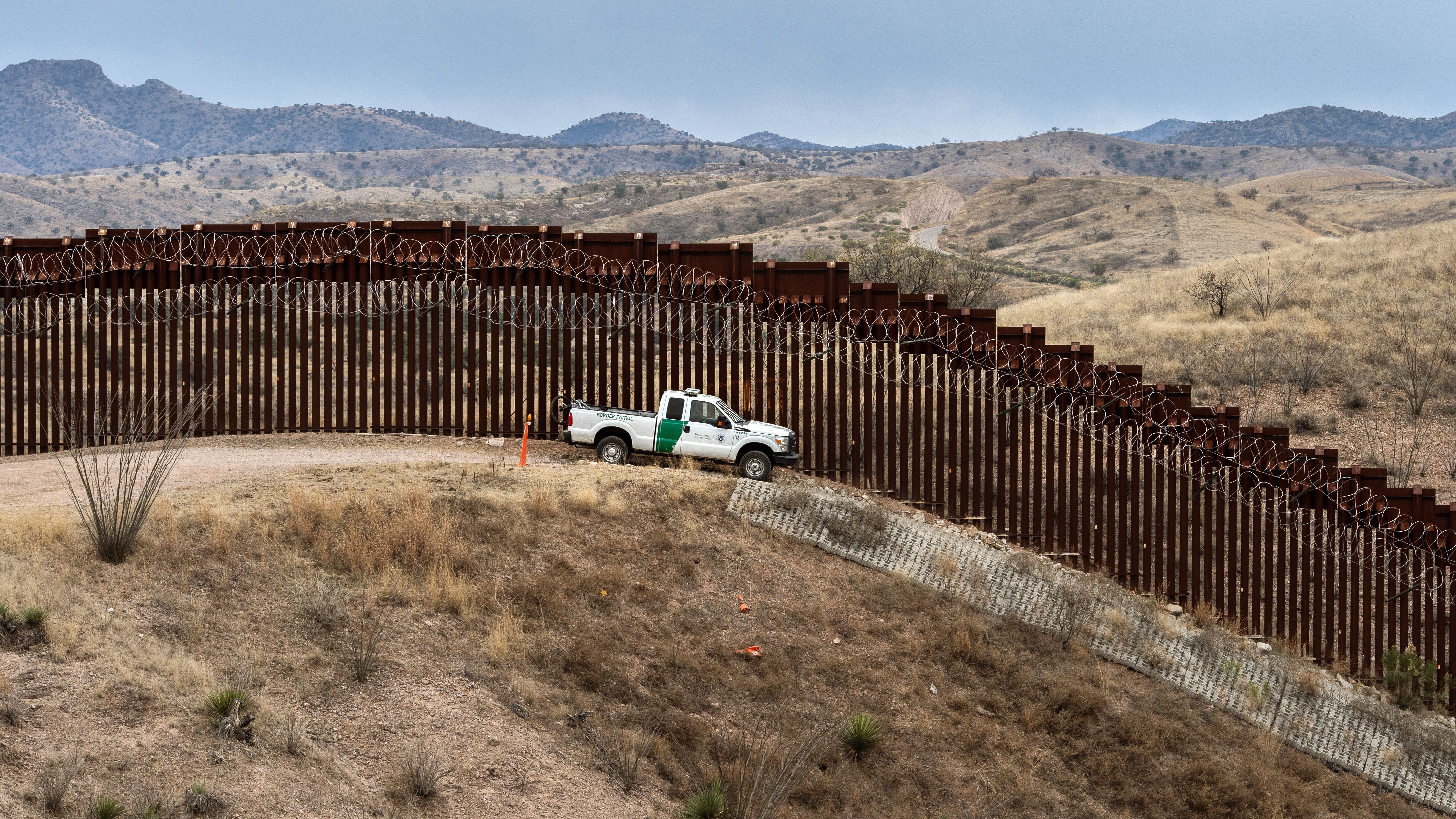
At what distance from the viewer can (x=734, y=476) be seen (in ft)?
53.6

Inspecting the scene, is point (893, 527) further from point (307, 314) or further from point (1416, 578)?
point (307, 314)

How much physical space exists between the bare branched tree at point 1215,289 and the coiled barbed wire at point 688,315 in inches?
642

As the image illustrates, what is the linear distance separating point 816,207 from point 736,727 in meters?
100

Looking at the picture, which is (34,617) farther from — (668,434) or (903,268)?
(903,268)

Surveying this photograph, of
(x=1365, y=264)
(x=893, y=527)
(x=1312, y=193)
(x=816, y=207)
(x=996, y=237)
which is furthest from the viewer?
(x=1312, y=193)

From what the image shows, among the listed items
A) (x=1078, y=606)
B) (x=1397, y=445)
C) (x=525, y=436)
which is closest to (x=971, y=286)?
(x=1397, y=445)

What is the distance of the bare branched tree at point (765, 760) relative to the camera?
8398 mm

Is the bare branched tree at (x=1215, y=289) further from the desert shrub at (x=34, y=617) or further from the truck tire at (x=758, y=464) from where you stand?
the desert shrub at (x=34, y=617)

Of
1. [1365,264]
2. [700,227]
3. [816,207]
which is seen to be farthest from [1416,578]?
[816,207]

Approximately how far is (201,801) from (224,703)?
1261 millimetres

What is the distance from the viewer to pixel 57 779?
23.4 feet

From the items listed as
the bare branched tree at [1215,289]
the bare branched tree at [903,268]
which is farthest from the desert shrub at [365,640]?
the bare branched tree at [1215,289]

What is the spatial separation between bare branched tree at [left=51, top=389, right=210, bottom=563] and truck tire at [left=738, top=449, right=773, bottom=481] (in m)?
7.74

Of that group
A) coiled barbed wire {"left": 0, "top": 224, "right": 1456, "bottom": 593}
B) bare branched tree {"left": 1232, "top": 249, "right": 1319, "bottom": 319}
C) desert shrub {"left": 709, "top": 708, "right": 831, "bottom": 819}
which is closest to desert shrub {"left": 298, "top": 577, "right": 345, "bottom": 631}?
desert shrub {"left": 709, "top": 708, "right": 831, "bottom": 819}
